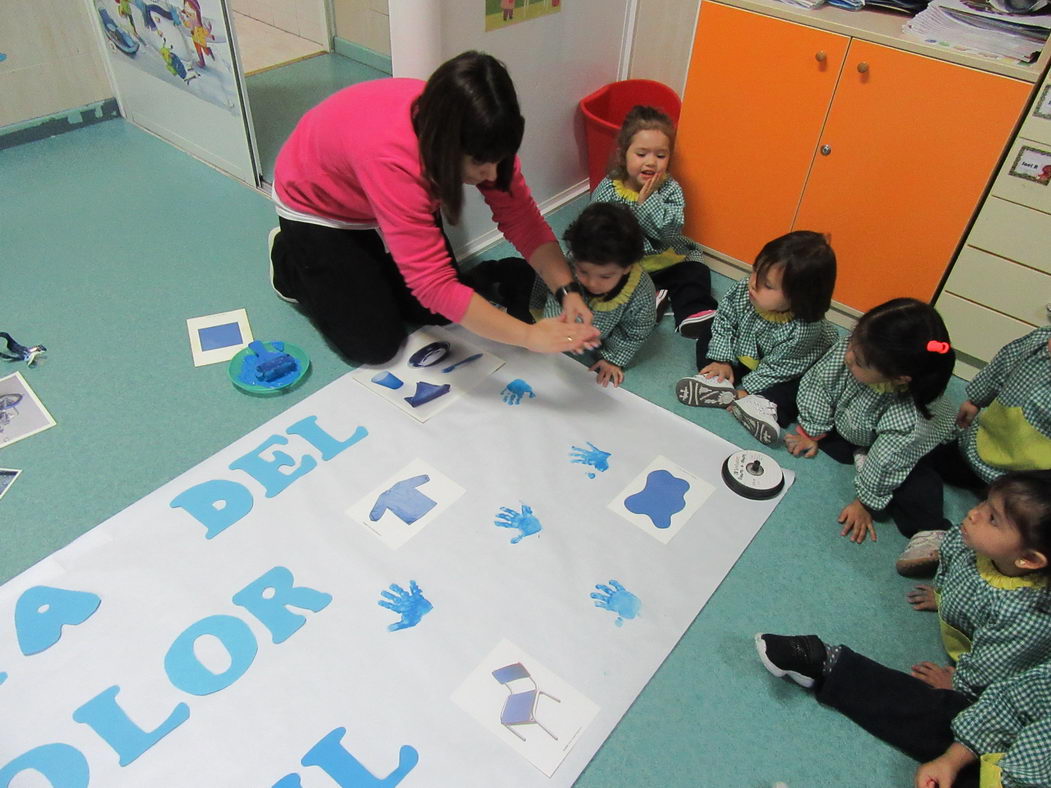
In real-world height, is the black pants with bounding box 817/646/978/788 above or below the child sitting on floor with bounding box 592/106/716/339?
below

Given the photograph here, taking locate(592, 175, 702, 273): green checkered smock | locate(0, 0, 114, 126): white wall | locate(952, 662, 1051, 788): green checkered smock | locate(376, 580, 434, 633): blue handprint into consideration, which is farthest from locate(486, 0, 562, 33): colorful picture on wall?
locate(952, 662, 1051, 788): green checkered smock

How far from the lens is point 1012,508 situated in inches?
45.9

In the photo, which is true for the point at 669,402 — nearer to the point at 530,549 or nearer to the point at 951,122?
the point at 530,549

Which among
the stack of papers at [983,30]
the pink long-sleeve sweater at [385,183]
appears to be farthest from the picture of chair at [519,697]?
the stack of papers at [983,30]

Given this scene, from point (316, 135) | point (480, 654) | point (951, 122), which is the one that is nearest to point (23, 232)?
point (316, 135)

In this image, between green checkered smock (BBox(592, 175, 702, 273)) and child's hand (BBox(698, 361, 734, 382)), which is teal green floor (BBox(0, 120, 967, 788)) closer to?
child's hand (BBox(698, 361, 734, 382))

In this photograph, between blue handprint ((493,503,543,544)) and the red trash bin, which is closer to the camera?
blue handprint ((493,503,543,544))

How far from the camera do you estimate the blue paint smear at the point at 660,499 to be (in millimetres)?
1564

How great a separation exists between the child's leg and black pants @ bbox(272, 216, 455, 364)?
1.20 m

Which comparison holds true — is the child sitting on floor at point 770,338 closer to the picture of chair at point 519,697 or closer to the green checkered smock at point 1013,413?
the green checkered smock at point 1013,413

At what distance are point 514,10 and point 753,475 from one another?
1.32 m

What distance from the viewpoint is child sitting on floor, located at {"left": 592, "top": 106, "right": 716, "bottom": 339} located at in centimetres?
207

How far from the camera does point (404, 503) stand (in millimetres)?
1532

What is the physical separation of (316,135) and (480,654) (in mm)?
1151
